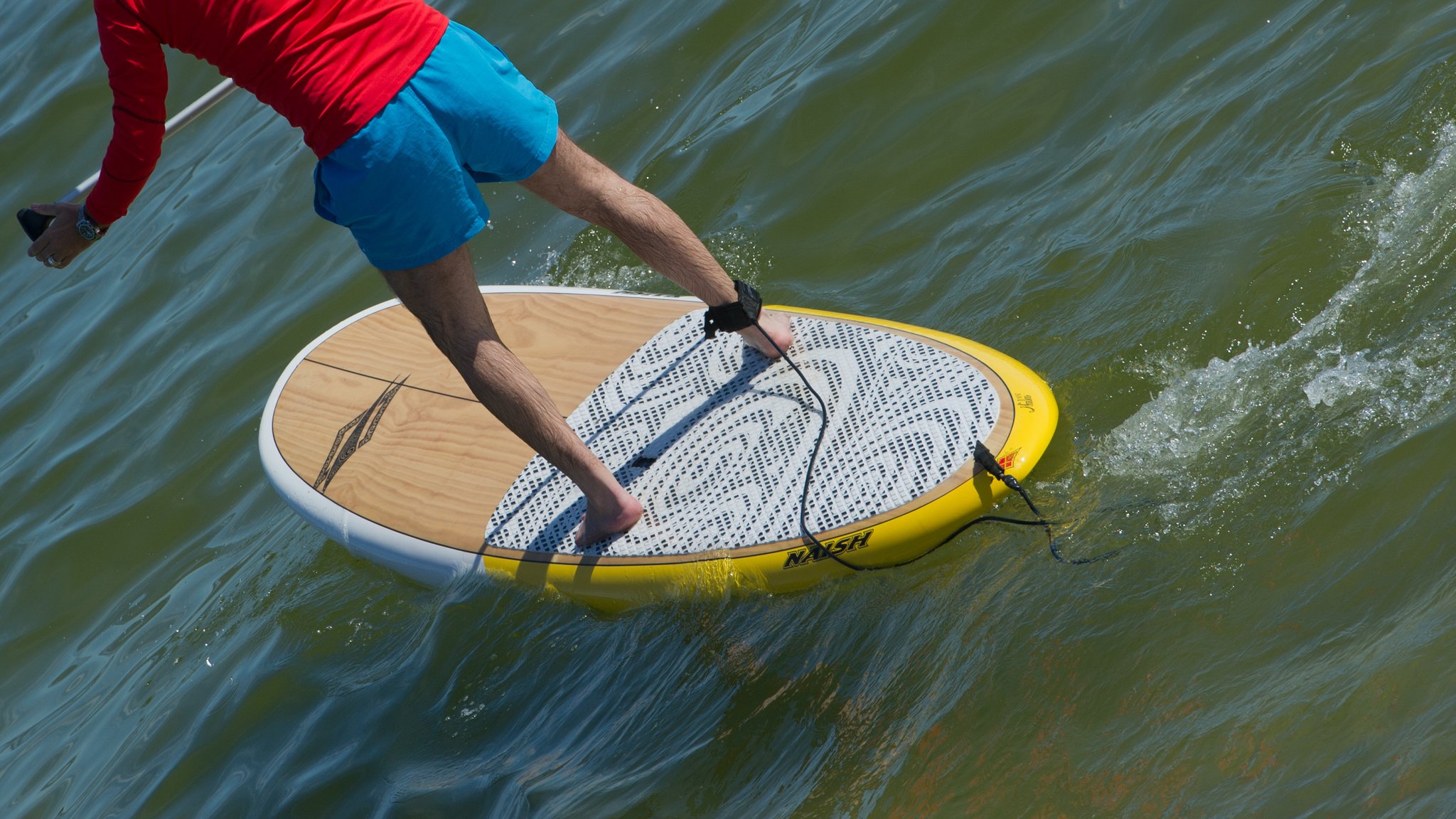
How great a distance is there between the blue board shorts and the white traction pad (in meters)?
0.95

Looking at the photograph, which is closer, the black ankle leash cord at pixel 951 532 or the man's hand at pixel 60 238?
the black ankle leash cord at pixel 951 532

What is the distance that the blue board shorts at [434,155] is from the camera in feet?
9.24

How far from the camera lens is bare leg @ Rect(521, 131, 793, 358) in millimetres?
3246

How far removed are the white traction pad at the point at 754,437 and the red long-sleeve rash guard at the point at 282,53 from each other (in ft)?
4.32

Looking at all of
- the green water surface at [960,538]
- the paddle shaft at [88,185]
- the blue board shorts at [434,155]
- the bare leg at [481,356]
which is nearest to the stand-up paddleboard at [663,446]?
the green water surface at [960,538]

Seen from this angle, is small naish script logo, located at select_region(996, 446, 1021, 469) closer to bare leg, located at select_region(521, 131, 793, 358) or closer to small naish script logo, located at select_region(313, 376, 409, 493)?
bare leg, located at select_region(521, 131, 793, 358)

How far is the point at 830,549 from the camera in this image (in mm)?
3137

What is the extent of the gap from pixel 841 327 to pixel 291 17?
5.88 feet

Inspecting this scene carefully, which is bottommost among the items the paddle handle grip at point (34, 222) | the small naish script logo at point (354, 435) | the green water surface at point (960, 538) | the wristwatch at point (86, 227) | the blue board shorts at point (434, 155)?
the green water surface at point (960, 538)

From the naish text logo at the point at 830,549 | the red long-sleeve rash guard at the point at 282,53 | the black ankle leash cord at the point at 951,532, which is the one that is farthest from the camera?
the naish text logo at the point at 830,549

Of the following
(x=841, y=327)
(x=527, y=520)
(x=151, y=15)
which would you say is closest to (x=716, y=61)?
(x=841, y=327)

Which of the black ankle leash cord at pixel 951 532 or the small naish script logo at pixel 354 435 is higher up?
the small naish script logo at pixel 354 435

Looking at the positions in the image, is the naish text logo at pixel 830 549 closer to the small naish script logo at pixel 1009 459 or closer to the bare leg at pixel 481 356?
the small naish script logo at pixel 1009 459

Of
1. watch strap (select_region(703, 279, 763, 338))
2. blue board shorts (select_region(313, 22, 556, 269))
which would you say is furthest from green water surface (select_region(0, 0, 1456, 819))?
blue board shorts (select_region(313, 22, 556, 269))
